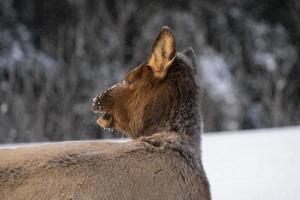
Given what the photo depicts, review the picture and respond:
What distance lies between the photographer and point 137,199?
2.37m

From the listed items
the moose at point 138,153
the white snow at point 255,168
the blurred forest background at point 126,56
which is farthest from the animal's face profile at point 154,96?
the blurred forest background at point 126,56

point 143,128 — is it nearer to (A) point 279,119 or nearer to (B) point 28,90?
(B) point 28,90

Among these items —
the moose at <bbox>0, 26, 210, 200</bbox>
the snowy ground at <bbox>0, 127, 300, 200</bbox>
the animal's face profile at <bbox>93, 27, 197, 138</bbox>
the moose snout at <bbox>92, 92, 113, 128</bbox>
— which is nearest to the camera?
the moose at <bbox>0, 26, 210, 200</bbox>

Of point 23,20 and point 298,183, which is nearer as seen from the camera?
point 298,183

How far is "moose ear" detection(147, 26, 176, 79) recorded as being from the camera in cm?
293

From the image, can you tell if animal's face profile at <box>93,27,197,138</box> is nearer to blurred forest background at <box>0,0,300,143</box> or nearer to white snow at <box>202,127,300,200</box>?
white snow at <box>202,127,300,200</box>

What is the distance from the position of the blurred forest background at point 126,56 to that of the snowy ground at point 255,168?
6.86m

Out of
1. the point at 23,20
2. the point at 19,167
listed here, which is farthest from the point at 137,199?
the point at 23,20

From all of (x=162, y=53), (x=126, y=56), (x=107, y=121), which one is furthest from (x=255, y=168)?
(x=126, y=56)

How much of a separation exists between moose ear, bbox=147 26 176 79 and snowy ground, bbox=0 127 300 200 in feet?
4.59

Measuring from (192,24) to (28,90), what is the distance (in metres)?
4.79

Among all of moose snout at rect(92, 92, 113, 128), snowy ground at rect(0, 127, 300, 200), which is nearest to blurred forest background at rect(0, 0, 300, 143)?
snowy ground at rect(0, 127, 300, 200)

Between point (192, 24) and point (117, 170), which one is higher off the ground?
point (192, 24)

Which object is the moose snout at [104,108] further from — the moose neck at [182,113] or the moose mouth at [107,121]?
the moose neck at [182,113]
